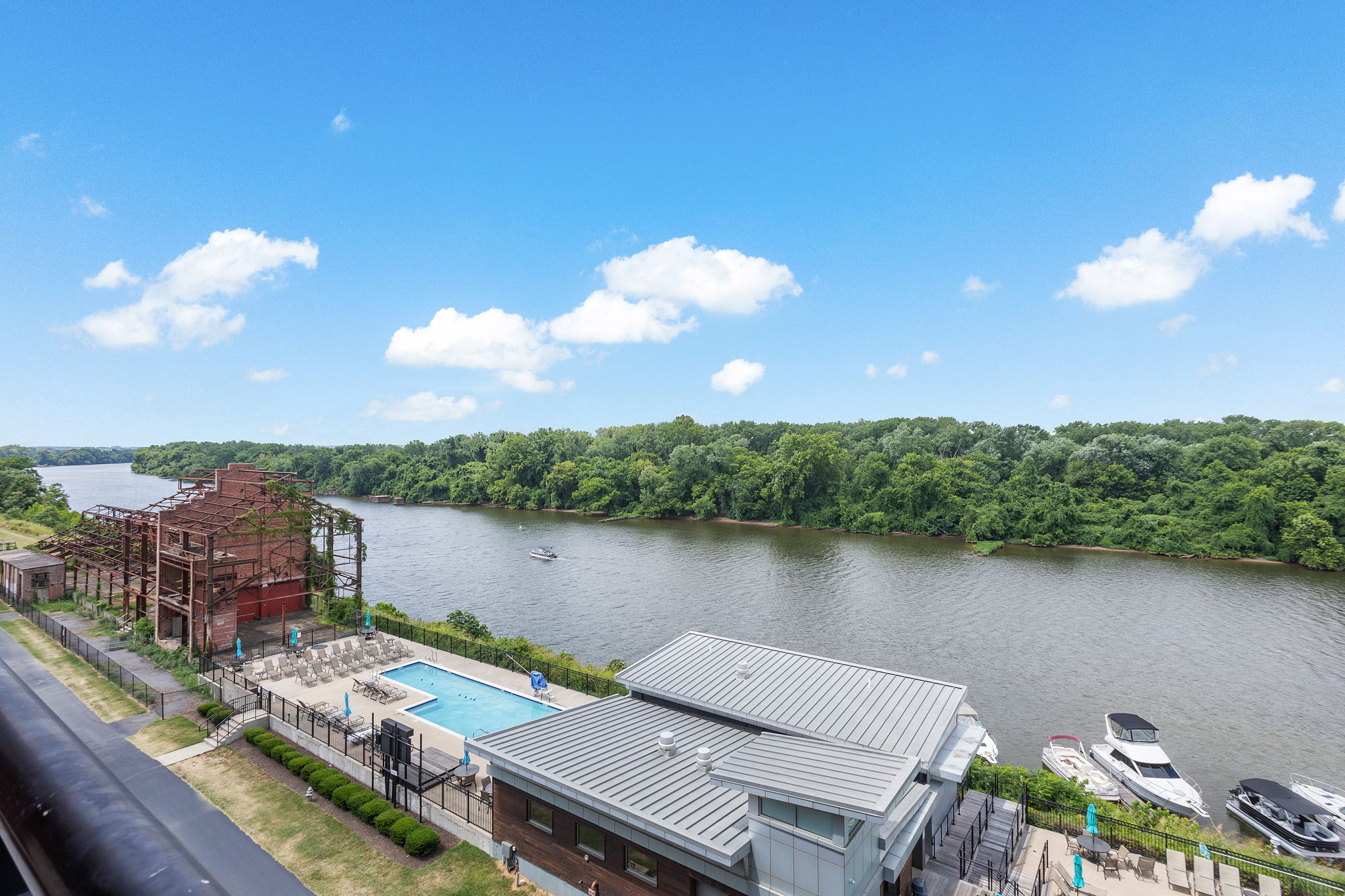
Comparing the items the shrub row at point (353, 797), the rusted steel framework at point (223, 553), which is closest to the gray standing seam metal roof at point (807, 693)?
the shrub row at point (353, 797)

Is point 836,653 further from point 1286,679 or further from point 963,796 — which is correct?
point 1286,679

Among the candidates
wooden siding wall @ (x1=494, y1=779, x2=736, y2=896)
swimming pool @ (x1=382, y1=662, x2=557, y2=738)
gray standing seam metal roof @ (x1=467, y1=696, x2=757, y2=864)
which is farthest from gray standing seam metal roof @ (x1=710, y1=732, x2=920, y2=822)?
swimming pool @ (x1=382, y1=662, x2=557, y2=738)

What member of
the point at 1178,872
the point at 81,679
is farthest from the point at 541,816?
the point at 81,679

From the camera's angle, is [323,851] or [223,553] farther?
[223,553]

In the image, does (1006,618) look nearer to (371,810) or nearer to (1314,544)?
(371,810)

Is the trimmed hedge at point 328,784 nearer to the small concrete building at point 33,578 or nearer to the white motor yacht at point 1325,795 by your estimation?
the white motor yacht at point 1325,795
